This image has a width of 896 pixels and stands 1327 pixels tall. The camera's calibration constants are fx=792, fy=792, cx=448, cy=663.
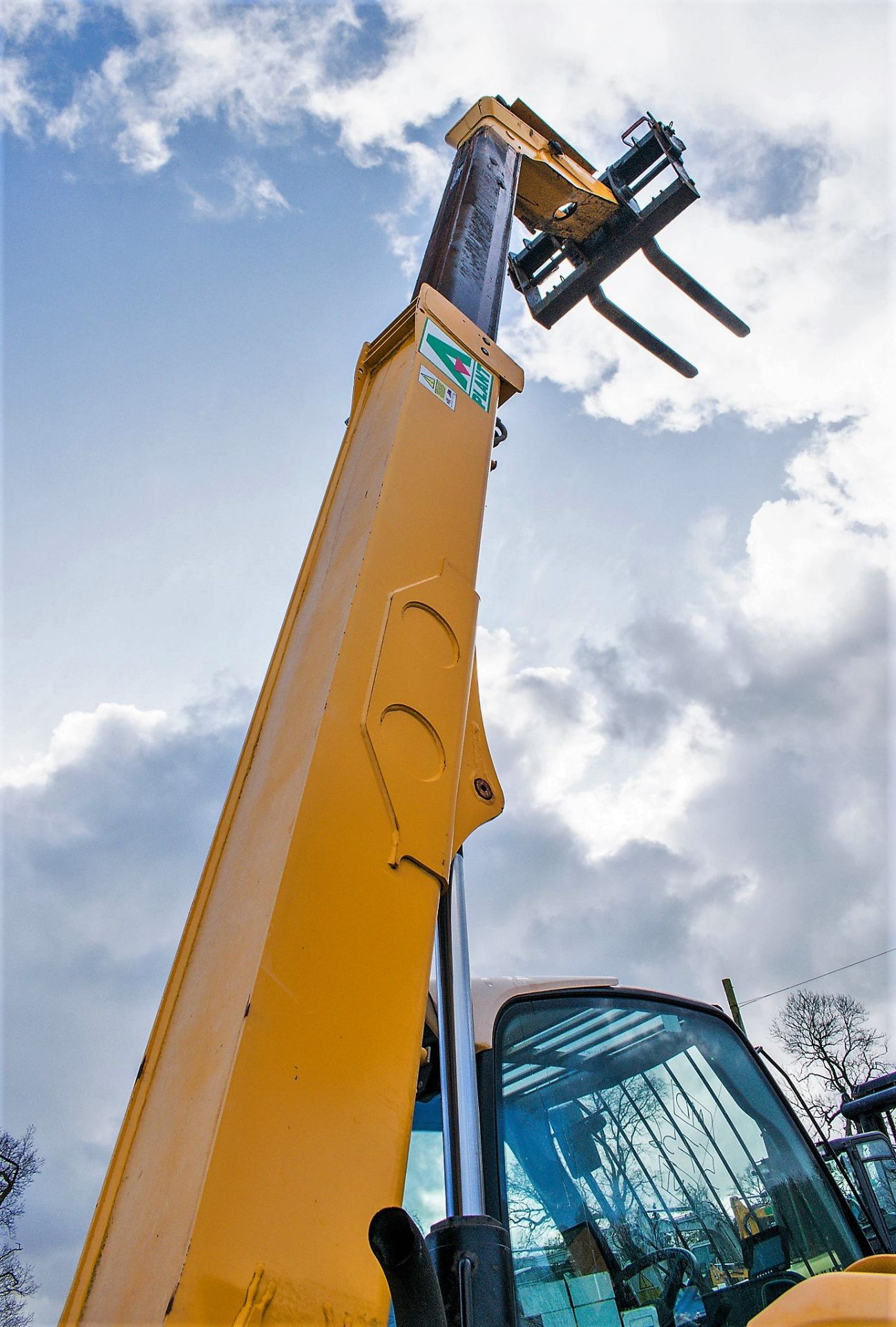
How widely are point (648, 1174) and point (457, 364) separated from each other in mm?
2051

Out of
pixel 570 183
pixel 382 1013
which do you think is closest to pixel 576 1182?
pixel 382 1013

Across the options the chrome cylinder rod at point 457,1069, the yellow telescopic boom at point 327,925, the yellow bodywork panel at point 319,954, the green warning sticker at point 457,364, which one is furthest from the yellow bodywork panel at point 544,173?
the chrome cylinder rod at point 457,1069

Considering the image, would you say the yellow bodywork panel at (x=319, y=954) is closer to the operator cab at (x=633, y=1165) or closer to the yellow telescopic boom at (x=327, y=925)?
the yellow telescopic boom at (x=327, y=925)

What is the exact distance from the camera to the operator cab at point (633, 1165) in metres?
1.61

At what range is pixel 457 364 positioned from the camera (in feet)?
6.97

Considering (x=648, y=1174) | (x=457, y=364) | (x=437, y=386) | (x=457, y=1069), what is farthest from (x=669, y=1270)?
(x=457, y=364)

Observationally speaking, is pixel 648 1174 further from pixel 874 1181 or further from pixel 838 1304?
pixel 838 1304

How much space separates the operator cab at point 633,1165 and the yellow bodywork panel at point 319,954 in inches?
24.0

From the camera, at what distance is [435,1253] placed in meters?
1.05

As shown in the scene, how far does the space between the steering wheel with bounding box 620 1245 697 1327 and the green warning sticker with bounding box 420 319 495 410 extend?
79.8 inches

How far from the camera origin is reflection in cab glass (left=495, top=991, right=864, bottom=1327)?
1.61 meters

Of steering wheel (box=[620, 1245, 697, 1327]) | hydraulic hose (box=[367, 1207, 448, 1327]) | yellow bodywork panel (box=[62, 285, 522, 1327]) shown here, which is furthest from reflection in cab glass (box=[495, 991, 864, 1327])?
hydraulic hose (box=[367, 1207, 448, 1327])

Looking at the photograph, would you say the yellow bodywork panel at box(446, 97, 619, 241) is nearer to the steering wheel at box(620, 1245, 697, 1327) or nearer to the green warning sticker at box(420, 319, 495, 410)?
the green warning sticker at box(420, 319, 495, 410)

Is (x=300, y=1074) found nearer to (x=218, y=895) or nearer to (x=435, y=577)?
(x=218, y=895)
